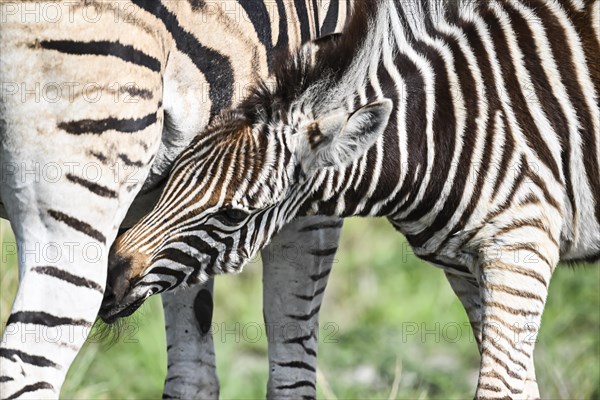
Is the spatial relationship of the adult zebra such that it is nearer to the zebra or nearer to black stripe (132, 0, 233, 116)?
black stripe (132, 0, 233, 116)

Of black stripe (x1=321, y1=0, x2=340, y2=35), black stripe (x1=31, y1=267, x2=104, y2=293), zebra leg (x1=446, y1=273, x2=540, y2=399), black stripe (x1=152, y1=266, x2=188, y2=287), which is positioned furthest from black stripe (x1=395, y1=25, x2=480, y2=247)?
black stripe (x1=31, y1=267, x2=104, y2=293)

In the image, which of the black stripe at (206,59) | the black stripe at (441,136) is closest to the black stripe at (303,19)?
the black stripe at (206,59)

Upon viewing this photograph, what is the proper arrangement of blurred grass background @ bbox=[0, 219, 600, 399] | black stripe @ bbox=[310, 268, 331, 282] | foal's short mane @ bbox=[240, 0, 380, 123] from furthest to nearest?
A: blurred grass background @ bbox=[0, 219, 600, 399], black stripe @ bbox=[310, 268, 331, 282], foal's short mane @ bbox=[240, 0, 380, 123]

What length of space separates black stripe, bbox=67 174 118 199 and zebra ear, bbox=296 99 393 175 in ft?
2.90

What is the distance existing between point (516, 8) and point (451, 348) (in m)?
5.06

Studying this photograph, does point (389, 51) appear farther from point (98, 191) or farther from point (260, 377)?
point (260, 377)

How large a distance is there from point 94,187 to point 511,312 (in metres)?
1.97

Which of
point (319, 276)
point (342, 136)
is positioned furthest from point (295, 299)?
point (342, 136)

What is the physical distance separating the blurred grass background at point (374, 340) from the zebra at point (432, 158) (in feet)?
6.17

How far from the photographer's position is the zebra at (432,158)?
505 centimetres

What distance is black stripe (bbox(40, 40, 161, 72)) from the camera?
4.70 m

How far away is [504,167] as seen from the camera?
530 centimetres

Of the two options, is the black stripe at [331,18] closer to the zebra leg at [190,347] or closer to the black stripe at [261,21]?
the black stripe at [261,21]

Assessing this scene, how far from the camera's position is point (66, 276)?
4.72m
